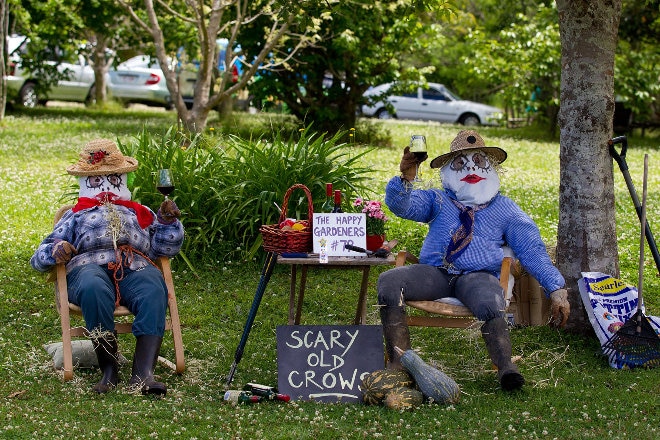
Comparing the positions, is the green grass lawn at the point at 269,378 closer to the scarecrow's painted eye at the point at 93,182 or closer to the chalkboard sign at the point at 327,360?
the chalkboard sign at the point at 327,360

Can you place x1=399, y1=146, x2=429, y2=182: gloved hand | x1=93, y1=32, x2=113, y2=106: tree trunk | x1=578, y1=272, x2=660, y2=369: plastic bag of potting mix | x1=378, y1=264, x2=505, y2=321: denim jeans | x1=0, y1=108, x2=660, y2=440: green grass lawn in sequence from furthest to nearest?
1. x1=93, y1=32, x2=113, y2=106: tree trunk
2. x1=578, y1=272, x2=660, y2=369: plastic bag of potting mix
3. x1=399, y1=146, x2=429, y2=182: gloved hand
4. x1=378, y1=264, x2=505, y2=321: denim jeans
5. x1=0, y1=108, x2=660, y2=440: green grass lawn

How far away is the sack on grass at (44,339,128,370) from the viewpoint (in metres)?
5.22

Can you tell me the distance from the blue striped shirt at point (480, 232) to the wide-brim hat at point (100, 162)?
146cm

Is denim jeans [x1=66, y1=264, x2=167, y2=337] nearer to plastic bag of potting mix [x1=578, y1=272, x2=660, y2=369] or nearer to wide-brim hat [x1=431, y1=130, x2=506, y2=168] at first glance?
wide-brim hat [x1=431, y1=130, x2=506, y2=168]

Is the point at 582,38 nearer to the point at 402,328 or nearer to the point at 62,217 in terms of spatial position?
the point at 402,328

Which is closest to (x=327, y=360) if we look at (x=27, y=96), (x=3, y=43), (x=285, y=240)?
(x=285, y=240)

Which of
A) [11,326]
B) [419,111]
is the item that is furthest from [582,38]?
[419,111]

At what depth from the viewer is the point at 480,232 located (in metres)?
5.25

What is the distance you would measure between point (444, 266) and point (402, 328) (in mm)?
512

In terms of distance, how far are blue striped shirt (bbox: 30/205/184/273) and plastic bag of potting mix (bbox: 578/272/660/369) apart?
240cm

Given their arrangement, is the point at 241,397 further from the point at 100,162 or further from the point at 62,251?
the point at 100,162

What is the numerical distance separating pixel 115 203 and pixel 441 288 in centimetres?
185

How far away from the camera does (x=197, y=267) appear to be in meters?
7.41

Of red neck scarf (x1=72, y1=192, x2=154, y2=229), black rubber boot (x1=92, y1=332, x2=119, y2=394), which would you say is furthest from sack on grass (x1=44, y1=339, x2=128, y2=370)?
red neck scarf (x1=72, y1=192, x2=154, y2=229)
